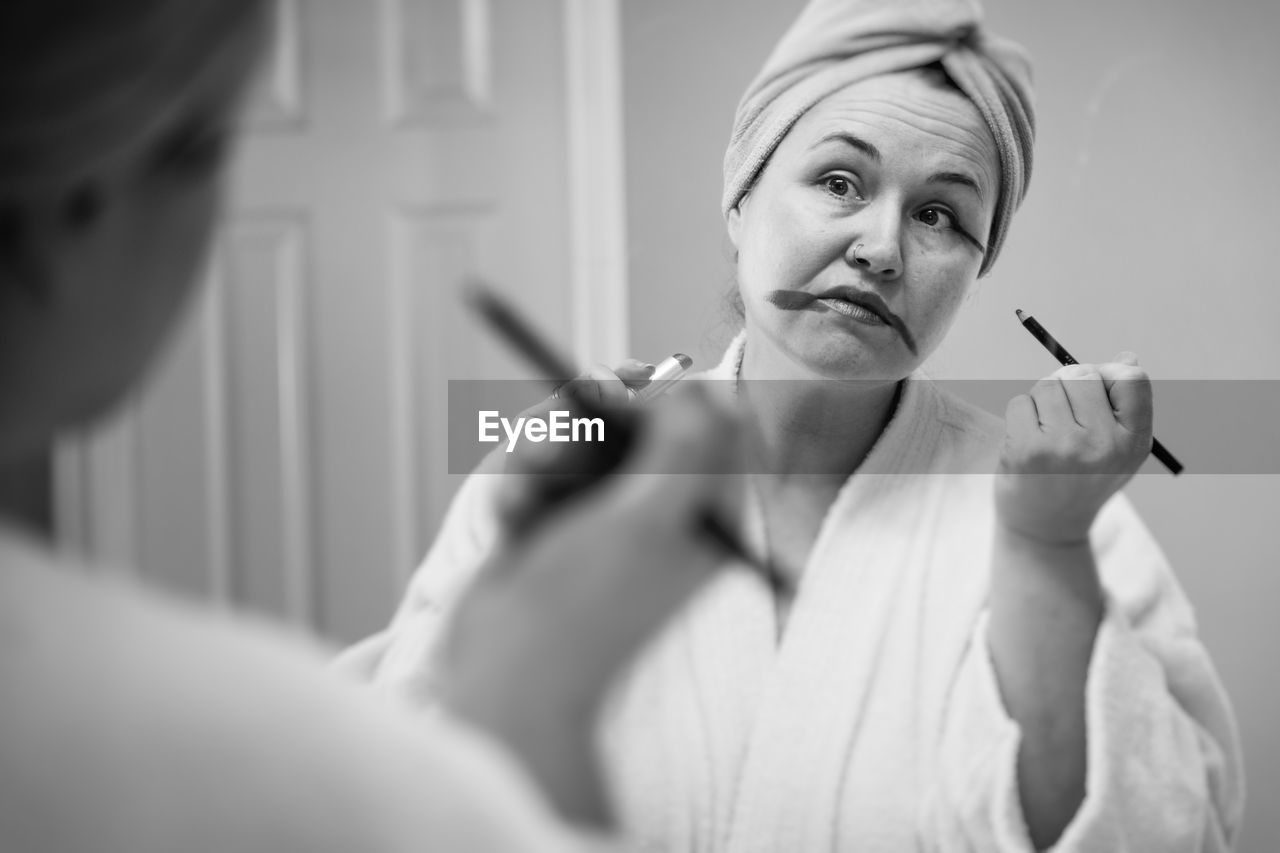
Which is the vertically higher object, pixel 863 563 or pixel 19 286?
pixel 19 286

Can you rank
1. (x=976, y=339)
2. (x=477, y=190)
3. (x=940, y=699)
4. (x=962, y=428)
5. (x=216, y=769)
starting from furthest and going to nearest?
1. (x=477, y=190)
2. (x=976, y=339)
3. (x=962, y=428)
4. (x=940, y=699)
5. (x=216, y=769)

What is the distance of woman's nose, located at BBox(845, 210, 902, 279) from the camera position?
0.64m

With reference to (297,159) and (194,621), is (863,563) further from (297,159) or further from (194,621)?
(297,159)

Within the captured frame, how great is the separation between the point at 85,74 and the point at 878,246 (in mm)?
517

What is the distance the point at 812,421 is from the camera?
0.73 m

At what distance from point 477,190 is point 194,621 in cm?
102

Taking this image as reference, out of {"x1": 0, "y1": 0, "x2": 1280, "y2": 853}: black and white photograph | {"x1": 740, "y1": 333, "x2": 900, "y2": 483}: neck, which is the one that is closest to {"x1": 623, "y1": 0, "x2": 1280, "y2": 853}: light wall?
{"x1": 0, "y1": 0, "x2": 1280, "y2": 853}: black and white photograph

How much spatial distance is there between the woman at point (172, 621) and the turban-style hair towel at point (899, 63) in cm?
50

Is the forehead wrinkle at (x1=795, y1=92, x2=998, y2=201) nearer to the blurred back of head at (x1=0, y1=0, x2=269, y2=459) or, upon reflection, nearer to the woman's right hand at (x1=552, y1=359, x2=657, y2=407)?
the woman's right hand at (x1=552, y1=359, x2=657, y2=407)

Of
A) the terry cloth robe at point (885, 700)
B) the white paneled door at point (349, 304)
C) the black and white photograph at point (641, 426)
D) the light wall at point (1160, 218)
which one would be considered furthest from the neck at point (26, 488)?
the white paneled door at point (349, 304)

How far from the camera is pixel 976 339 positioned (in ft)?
2.91

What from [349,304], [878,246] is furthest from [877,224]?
[349,304]

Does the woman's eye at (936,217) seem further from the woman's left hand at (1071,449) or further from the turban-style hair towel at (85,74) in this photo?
the turban-style hair towel at (85,74)

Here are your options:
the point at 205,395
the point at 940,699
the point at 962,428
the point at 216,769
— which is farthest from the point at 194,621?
the point at 205,395
